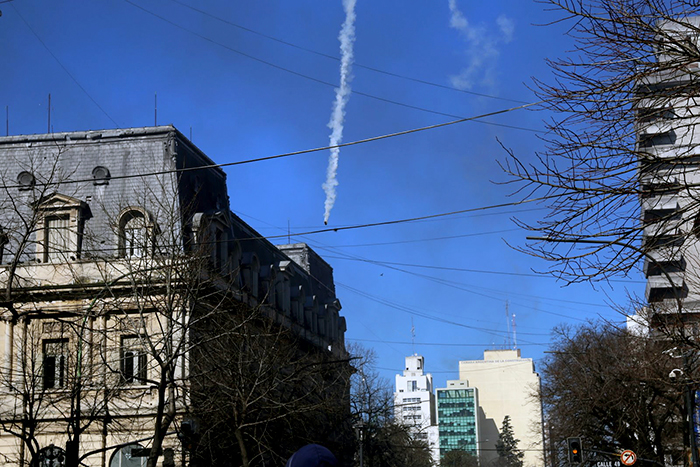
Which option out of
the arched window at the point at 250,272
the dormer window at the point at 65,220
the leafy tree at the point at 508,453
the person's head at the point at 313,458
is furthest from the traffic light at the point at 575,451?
the leafy tree at the point at 508,453

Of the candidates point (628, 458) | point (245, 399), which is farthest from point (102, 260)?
point (628, 458)

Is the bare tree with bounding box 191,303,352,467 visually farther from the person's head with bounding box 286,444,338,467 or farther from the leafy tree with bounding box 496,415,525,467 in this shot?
the leafy tree with bounding box 496,415,525,467

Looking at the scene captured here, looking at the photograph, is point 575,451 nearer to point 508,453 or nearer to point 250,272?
point 250,272

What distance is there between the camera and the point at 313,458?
5.19m

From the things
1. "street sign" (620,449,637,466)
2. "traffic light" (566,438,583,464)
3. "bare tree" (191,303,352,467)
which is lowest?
"street sign" (620,449,637,466)

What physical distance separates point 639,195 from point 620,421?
34.4m

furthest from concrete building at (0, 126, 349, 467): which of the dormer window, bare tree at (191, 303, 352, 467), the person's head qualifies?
the person's head

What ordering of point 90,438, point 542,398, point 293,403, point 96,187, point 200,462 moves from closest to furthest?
point 293,403
point 200,462
point 90,438
point 96,187
point 542,398

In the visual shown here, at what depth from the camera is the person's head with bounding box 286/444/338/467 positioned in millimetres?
5156

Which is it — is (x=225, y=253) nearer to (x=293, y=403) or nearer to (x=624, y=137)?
(x=293, y=403)

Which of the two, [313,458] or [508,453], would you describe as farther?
[508,453]

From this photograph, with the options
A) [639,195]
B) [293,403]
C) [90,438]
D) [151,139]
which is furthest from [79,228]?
[639,195]

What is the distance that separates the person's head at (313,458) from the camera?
16.9 feet

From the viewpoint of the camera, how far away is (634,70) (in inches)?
475
